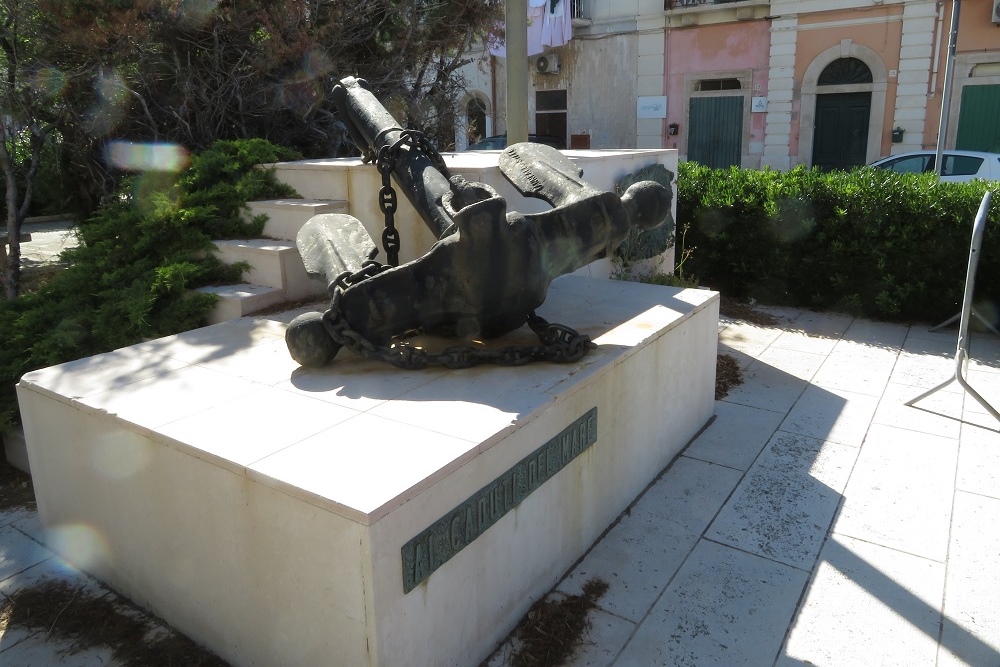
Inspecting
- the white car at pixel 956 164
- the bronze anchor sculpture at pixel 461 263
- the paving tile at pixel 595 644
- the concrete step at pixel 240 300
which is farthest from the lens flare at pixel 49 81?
the white car at pixel 956 164

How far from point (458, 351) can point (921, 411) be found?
3.43 metres

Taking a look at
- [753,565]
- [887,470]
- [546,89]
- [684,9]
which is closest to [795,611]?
[753,565]

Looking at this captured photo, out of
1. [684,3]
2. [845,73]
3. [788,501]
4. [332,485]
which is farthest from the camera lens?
[684,3]

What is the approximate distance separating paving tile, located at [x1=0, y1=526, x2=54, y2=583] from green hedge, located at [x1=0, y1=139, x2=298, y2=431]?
877 mm

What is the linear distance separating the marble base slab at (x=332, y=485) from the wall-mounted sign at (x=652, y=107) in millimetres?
19220

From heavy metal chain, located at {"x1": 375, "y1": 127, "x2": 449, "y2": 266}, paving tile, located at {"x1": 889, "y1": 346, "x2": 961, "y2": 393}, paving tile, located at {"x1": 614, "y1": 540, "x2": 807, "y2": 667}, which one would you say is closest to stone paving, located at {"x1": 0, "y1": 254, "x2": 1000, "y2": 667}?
paving tile, located at {"x1": 614, "y1": 540, "x2": 807, "y2": 667}

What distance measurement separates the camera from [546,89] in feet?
78.5

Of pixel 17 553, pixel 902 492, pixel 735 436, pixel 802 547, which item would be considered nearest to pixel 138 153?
pixel 17 553

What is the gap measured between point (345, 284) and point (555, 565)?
147cm

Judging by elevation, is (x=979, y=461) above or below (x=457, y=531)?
below

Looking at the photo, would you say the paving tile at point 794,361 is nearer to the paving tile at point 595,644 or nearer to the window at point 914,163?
the paving tile at point 595,644

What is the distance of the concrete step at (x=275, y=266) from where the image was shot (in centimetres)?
504

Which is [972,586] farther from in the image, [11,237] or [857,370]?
[11,237]

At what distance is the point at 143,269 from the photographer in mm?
5277
